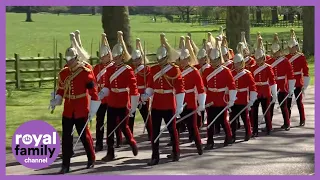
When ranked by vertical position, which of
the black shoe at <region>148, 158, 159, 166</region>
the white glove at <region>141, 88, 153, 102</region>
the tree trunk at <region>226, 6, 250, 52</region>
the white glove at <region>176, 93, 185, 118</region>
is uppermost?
the tree trunk at <region>226, 6, 250, 52</region>

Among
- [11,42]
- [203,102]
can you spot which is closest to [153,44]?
[11,42]

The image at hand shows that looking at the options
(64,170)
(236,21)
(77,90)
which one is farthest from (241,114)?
(236,21)

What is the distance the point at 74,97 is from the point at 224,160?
2.49 m

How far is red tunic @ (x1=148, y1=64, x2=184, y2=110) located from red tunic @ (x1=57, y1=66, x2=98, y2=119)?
40.9 inches

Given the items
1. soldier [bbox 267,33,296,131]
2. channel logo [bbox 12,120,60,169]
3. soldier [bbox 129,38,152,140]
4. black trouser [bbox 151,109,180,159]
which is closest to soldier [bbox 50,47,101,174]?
channel logo [bbox 12,120,60,169]

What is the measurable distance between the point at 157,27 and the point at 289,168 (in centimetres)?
2660

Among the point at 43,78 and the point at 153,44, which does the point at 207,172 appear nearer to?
the point at 43,78

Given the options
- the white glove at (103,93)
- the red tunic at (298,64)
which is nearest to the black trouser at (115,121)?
the white glove at (103,93)

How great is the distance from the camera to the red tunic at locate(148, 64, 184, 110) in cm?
1045

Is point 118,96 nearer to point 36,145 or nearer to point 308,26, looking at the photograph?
point 36,145

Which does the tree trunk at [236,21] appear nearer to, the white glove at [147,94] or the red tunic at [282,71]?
the red tunic at [282,71]

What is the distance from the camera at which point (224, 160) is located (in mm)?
10719

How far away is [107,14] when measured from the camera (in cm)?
1730

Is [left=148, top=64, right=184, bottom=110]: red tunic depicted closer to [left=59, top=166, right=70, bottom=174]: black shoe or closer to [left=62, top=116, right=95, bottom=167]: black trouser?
[left=62, top=116, right=95, bottom=167]: black trouser
